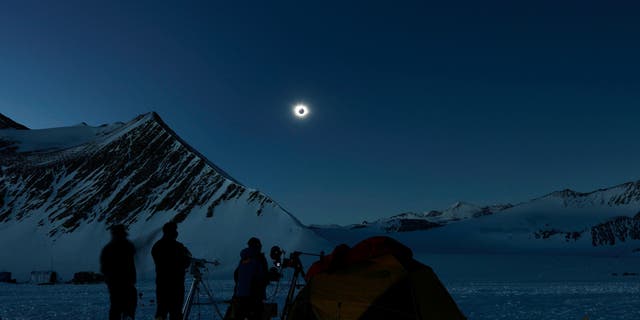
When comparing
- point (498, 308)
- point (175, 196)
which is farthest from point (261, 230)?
point (498, 308)

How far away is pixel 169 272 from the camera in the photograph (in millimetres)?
9641

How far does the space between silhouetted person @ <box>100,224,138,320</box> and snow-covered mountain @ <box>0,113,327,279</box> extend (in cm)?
A: 9402

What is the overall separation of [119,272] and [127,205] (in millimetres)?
130586

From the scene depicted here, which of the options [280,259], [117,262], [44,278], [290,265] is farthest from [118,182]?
[280,259]

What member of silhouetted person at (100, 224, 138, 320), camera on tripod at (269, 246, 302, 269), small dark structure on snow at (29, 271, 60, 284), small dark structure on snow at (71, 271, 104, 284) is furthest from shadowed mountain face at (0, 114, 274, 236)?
camera on tripod at (269, 246, 302, 269)

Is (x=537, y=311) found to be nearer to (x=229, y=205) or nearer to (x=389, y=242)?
(x=389, y=242)

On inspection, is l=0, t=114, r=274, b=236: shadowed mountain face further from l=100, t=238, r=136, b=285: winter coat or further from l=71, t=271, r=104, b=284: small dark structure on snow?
l=100, t=238, r=136, b=285: winter coat

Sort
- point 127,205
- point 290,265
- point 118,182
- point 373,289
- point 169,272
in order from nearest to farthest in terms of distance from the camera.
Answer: point 373,289 → point 169,272 → point 290,265 → point 127,205 → point 118,182

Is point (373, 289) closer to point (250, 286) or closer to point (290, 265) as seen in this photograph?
point (290, 265)

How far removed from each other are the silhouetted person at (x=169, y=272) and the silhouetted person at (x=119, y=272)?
2.42ft

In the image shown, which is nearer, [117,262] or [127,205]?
[117,262]

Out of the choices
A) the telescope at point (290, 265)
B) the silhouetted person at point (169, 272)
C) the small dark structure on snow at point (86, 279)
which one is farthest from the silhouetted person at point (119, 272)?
the small dark structure on snow at point (86, 279)

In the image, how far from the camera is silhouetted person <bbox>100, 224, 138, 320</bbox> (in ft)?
32.2

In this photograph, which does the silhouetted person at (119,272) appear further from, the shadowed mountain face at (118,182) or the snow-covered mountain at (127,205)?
the shadowed mountain face at (118,182)
